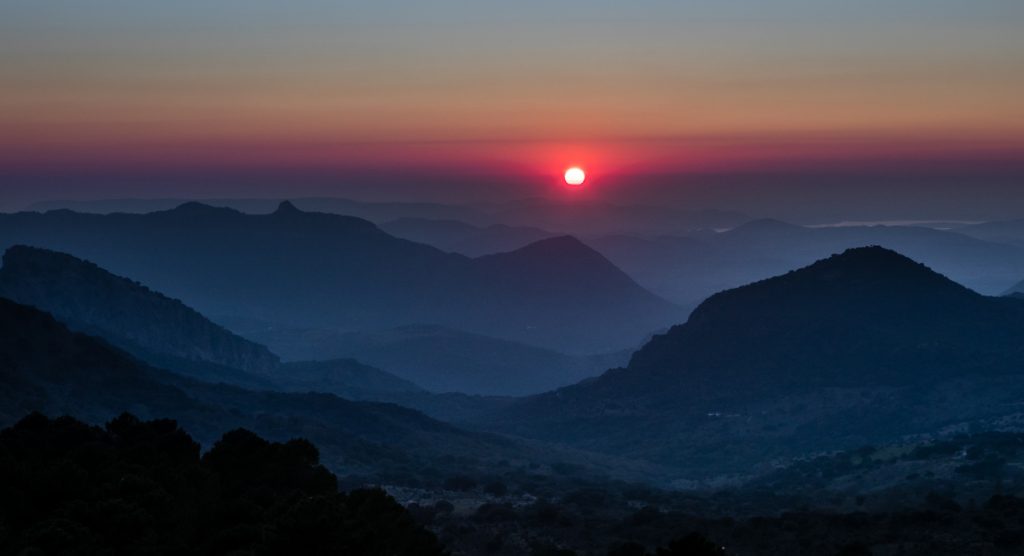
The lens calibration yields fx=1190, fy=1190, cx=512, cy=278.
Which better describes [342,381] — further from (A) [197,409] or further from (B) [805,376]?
(A) [197,409]

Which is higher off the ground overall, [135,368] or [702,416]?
[135,368]

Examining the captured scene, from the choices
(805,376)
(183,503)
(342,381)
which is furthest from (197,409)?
(342,381)

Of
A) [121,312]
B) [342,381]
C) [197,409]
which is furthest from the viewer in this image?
[342,381]

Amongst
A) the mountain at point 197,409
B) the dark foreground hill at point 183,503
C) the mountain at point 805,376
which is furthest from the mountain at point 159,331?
the dark foreground hill at point 183,503

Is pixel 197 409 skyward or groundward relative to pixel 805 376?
skyward

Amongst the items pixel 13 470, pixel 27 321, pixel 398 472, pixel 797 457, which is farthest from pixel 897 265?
pixel 13 470

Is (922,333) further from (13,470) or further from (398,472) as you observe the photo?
(13,470)
